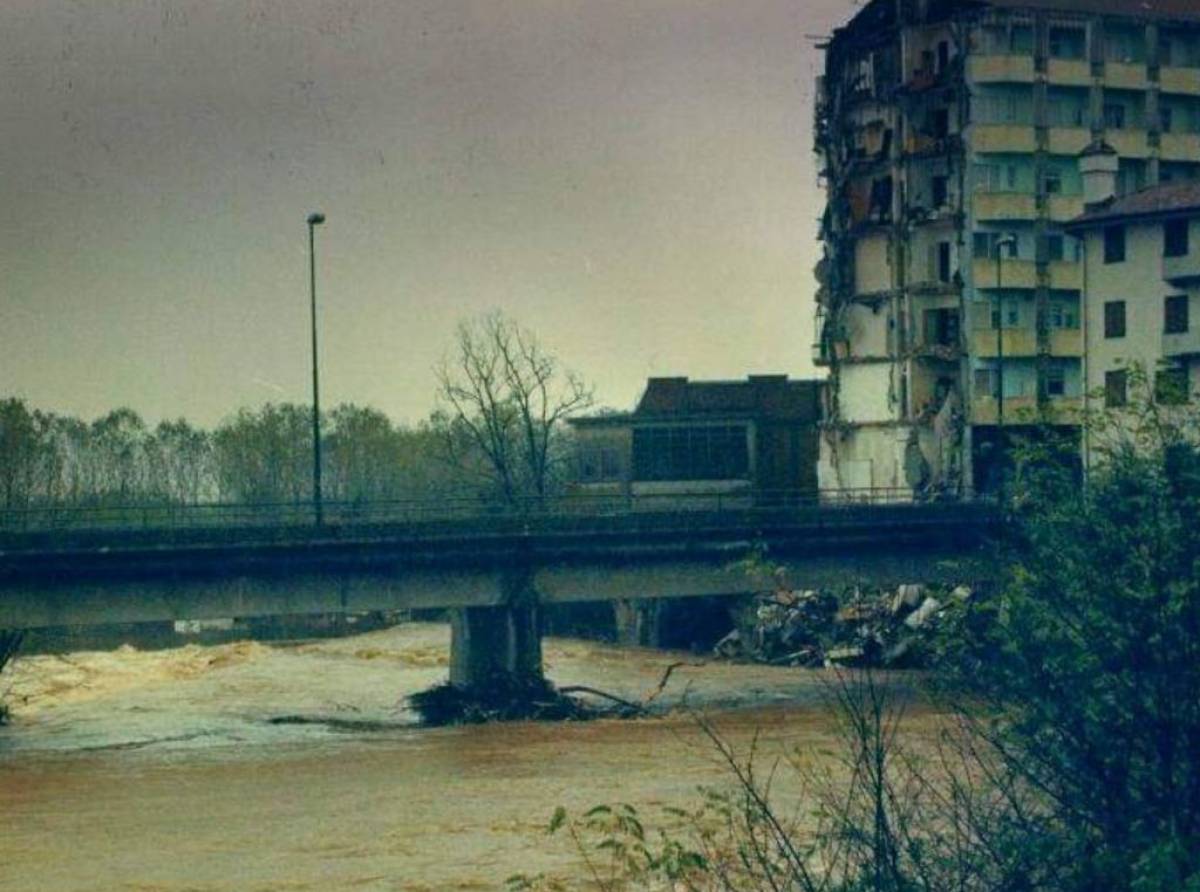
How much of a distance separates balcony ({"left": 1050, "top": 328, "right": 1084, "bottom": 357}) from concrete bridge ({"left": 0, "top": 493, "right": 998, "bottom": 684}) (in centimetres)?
2653

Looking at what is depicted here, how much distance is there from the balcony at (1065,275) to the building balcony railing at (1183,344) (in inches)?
825

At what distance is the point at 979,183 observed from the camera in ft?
302

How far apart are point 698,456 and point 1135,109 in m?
26.1

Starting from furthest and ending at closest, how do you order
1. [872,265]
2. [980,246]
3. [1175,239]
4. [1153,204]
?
[872,265] → [980,246] → [1153,204] → [1175,239]

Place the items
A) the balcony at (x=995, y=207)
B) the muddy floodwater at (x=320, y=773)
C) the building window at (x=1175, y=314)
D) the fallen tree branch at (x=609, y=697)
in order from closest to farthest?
the muddy floodwater at (x=320, y=773), the fallen tree branch at (x=609, y=697), the building window at (x=1175, y=314), the balcony at (x=995, y=207)

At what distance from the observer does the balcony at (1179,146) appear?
309ft

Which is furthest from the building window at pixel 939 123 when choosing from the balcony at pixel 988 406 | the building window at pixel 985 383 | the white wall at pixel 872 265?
the balcony at pixel 988 406

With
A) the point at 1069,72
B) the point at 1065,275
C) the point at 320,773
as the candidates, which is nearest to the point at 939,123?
the point at 1069,72

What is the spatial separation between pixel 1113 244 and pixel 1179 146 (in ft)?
75.3

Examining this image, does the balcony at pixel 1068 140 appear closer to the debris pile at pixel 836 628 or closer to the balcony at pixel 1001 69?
the balcony at pixel 1001 69

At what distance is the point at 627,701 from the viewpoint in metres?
62.1

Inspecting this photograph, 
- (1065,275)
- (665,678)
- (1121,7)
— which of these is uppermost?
(1121,7)

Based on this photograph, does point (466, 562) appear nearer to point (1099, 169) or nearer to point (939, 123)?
point (1099, 169)

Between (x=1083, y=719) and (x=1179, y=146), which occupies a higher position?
(x=1179, y=146)
